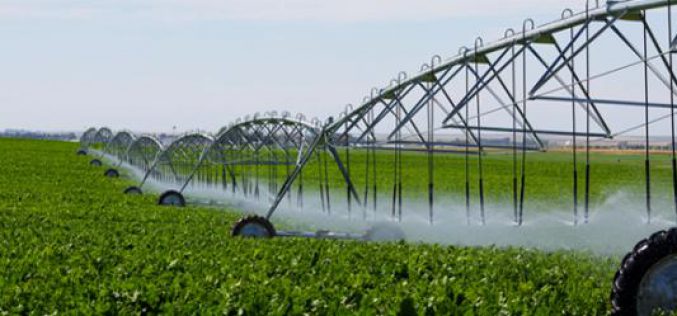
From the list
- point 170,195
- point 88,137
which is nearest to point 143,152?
point 170,195

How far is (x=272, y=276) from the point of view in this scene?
1130 cm

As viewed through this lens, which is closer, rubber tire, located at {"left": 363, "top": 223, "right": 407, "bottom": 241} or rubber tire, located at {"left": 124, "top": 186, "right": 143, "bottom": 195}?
rubber tire, located at {"left": 363, "top": 223, "right": 407, "bottom": 241}

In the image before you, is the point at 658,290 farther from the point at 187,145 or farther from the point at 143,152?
the point at 143,152

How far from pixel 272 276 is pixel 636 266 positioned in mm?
4658

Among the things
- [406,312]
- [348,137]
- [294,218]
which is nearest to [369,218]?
[294,218]

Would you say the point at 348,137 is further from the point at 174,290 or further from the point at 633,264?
the point at 633,264

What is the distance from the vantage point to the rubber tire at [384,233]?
17094mm

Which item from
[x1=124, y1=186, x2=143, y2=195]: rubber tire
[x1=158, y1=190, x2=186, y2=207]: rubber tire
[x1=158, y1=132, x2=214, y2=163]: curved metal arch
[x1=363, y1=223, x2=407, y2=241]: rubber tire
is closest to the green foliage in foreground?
[x1=363, y1=223, x2=407, y2=241]: rubber tire

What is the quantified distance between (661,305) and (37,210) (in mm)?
17980

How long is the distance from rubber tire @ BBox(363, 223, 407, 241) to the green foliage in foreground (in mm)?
1518

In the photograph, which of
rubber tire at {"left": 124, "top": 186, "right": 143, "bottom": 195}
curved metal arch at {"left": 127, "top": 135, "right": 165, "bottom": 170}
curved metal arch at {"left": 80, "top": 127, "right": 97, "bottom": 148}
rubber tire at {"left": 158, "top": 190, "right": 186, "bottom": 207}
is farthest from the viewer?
curved metal arch at {"left": 80, "top": 127, "right": 97, "bottom": 148}

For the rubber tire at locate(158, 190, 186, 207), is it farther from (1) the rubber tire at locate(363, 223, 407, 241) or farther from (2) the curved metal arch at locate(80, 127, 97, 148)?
(2) the curved metal arch at locate(80, 127, 97, 148)

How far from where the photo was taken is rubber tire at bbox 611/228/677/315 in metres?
7.88

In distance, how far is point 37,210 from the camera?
907 inches
